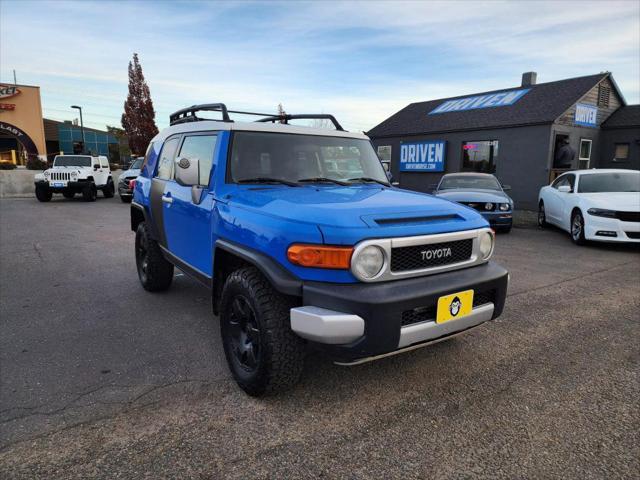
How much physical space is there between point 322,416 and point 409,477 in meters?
0.67

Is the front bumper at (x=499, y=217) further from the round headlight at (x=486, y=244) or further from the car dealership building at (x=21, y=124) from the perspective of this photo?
the car dealership building at (x=21, y=124)

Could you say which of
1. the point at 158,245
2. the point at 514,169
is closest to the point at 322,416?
the point at 158,245

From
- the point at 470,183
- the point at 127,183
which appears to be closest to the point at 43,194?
the point at 127,183

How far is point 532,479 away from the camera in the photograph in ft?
6.93

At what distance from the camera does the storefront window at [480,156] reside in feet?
58.3

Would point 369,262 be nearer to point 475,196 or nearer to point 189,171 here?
point 189,171

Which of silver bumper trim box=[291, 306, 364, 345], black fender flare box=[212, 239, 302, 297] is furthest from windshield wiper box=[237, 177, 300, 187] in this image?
silver bumper trim box=[291, 306, 364, 345]

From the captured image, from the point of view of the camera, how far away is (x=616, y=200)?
8102 mm

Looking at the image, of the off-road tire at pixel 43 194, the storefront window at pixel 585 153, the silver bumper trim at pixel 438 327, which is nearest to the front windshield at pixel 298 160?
the silver bumper trim at pixel 438 327

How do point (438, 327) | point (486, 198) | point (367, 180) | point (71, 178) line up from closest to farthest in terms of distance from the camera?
point (438, 327) → point (367, 180) → point (486, 198) → point (71, 178)

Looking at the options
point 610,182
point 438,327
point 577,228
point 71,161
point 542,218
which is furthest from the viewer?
point 71,161

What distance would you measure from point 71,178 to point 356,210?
1726 centimetres

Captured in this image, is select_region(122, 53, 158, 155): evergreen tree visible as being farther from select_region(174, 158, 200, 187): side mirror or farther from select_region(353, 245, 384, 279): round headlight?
select_region(353, 245, 384, 279): round headlight

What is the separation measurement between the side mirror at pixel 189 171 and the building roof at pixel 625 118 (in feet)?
64.9
